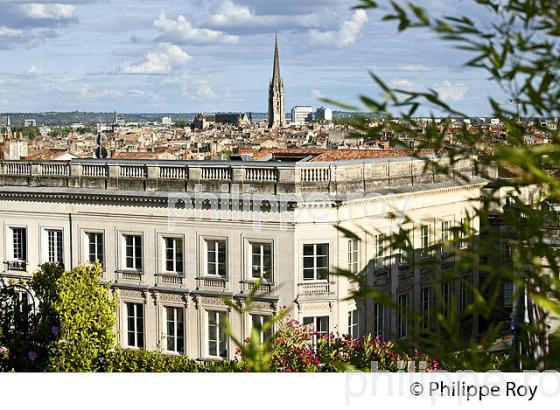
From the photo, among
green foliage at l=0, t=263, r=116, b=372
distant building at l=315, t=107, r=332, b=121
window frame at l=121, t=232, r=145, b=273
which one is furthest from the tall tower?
green foliage at l=0, t=263, r=116, b=372

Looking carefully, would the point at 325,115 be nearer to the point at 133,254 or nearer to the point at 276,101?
the point at 276,101

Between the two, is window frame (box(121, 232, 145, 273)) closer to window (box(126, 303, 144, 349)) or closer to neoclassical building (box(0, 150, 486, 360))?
neoclassical building (box(0, 150, 486, 360))

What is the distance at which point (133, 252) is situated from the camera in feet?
61.1

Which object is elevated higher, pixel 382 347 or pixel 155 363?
pixel 382 347

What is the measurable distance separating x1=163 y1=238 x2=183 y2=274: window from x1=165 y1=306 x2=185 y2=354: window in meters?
0.70

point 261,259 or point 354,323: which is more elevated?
point 261,259

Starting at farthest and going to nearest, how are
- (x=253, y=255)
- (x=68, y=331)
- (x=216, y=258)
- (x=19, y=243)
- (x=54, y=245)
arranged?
(x=19, y=243)
(x=54, y=245)
(x=216, y=258)
(x=253, y=255)
(x=68, y=331)

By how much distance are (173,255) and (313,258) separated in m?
2.72

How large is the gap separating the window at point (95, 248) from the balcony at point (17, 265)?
4.67 feet

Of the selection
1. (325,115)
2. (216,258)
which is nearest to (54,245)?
(216,258)

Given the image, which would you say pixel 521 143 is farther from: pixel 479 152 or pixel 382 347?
pixel 382 347

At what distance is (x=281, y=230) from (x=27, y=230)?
5717 millimetres
